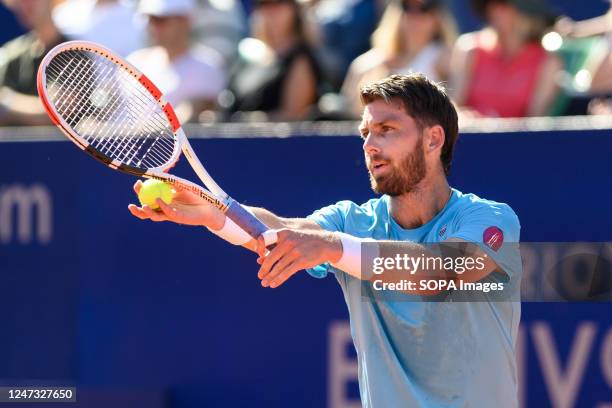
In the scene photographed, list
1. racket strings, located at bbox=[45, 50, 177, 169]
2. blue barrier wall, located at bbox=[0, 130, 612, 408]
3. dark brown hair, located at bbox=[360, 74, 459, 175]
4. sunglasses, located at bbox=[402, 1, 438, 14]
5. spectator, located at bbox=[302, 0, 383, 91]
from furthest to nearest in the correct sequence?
1. spectator, located at bbox=[302, 0, 383, 91]
2. sunglasses, located at bbox=[402, 1, 438, 14]
3. blue barrier wall, located at bbox=[0, 130, 612, 408]
4. racket strings, located at bbox=[45, 50, 177, 169]
5. dark brown hair, located at bbox=[360, 74, 459, 175]

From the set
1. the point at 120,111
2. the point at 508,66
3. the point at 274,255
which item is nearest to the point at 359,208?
the point at 274,255

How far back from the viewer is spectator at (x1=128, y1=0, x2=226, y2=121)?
667cm

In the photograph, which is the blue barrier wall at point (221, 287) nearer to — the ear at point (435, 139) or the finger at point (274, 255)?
the ear at point (435, 139)

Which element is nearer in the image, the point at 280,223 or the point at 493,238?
the point at 493,238

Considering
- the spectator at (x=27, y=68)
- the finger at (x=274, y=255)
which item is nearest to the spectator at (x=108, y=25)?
the spectator at (x=27, y=68)

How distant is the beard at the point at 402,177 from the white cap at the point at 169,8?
3.28 m

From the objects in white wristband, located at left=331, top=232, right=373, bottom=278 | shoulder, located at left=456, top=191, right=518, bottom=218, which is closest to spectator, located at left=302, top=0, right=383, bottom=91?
shoulder, located at left=456, top=191, right=518, bottom=218

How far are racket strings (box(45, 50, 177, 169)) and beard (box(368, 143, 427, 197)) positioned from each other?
74cm

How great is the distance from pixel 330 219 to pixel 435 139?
0.43 meters

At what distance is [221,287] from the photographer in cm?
591

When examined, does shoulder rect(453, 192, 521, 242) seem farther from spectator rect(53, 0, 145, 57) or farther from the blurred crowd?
spectator rect(53, 0, 145, 57)

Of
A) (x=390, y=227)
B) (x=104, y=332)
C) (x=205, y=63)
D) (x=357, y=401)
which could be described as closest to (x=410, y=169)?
(x=390, y=227)

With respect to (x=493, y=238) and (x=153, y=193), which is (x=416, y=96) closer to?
(x=493, y=238)

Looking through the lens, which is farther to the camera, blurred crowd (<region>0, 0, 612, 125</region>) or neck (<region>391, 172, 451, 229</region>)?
blurred crowd (<region>0, 0, 612, 125</region>)
